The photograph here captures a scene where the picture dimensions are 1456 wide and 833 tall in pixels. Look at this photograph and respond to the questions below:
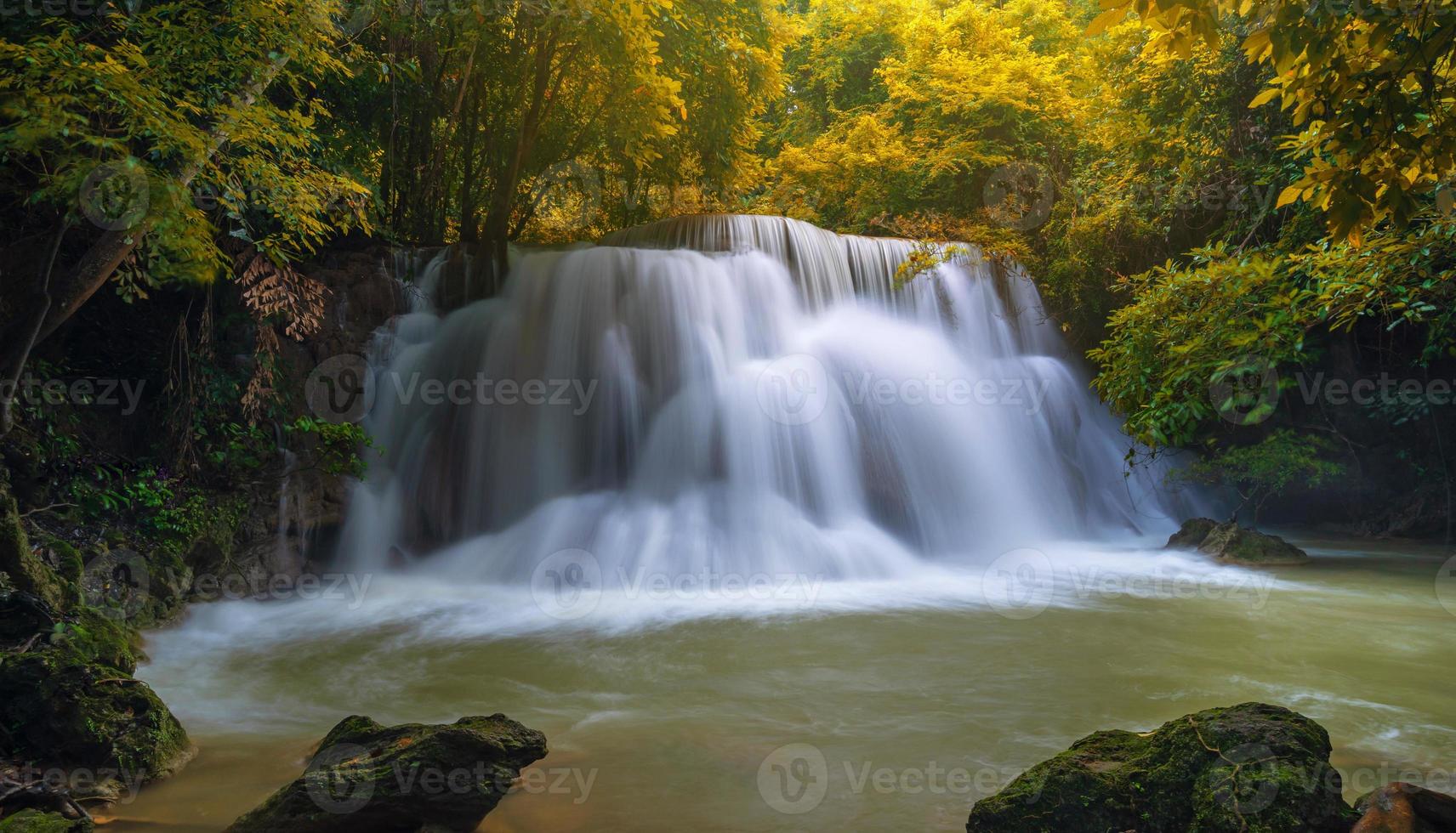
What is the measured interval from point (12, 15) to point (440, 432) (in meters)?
5.18

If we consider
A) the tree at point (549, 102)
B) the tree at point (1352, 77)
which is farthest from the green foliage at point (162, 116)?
the tree at point (1352, 77)

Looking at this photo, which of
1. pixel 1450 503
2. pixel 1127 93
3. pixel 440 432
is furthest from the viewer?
pixel 1127 93

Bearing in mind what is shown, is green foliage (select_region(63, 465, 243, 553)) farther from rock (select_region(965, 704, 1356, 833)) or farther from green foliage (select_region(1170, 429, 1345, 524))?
green foliage (select_region(1170, 429, 1345, 524))

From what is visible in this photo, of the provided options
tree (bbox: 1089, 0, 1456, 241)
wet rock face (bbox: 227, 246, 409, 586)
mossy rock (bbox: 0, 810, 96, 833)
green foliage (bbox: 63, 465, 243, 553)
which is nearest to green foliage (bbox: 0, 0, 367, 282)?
green foliage (bbox: 63, 465, 243, 553)

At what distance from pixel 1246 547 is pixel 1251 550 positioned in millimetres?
53

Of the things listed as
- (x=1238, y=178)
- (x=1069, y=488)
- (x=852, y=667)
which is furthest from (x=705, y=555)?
(x=1238, y=178)

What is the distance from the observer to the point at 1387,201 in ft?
9.68

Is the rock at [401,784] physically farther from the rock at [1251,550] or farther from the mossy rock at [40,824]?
the rock at [1251,550]

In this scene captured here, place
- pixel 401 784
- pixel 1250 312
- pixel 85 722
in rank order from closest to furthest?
pixel 401 784, pixel 85 722, pixel 1250 312

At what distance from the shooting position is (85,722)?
11.2 feet

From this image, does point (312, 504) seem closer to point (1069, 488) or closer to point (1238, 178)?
point (1069, 488)

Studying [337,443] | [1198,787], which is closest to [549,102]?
[337,443]

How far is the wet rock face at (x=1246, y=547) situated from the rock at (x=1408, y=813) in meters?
7.09

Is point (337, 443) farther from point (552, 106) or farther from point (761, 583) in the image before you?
point (552, 106)
